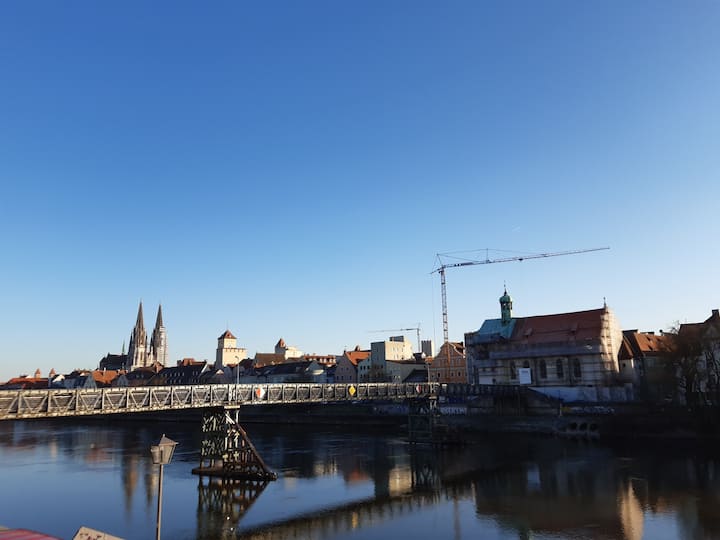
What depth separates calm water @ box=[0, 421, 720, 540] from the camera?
1238 inches

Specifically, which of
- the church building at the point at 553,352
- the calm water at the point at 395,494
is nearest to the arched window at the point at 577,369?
the church building at the point at 553,352

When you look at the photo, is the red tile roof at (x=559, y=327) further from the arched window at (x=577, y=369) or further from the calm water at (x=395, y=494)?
the calm water at (x=395, y=494)

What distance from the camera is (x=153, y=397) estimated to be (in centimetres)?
4644

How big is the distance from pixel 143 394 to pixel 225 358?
156 m

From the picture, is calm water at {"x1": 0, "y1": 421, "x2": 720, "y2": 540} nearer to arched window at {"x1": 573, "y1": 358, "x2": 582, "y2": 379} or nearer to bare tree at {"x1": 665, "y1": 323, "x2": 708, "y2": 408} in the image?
bare tree at {"x1": 665, "y1": 323, "x2": 708, "y2": 408}

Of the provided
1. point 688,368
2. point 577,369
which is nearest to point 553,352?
point 577,369

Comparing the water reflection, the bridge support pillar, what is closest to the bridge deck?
the bridge support pillar

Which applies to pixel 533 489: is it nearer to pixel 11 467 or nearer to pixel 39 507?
pixel 39 507

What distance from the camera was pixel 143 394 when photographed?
1827 inches

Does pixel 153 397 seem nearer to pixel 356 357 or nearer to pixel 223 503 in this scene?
pixel 223 503

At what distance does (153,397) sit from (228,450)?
7.97 meters

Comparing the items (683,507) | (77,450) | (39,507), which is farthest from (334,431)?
(683,507)

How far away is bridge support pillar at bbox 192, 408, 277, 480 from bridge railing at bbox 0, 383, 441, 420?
1.78m

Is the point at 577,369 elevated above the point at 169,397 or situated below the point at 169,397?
above
